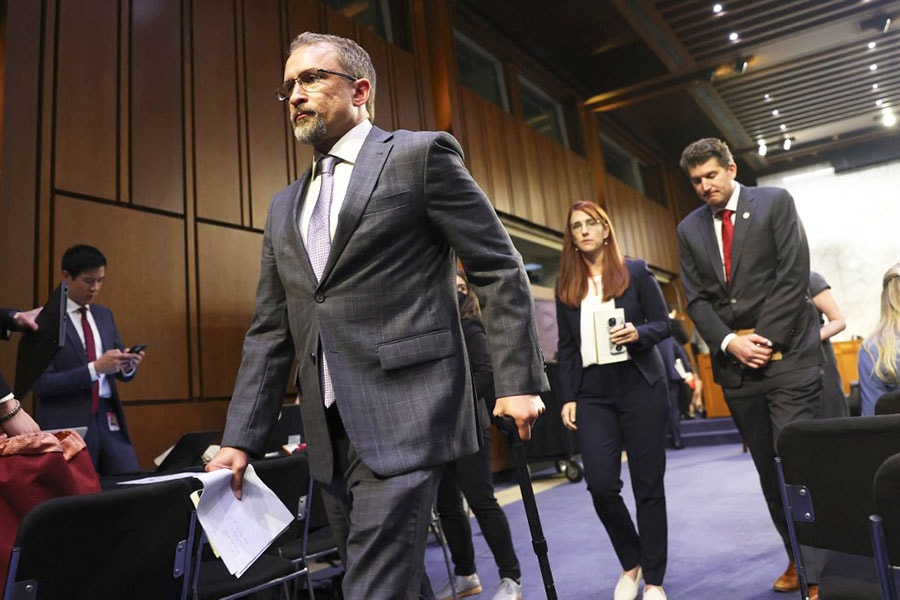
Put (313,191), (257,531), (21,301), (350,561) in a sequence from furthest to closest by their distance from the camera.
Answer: (21,301) → (313,191) → (257,531) → (350,561)

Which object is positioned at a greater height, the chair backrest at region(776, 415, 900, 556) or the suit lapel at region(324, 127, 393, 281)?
the suit lapel at region(324, 127, 393, 281)

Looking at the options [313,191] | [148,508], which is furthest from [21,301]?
[313,191]

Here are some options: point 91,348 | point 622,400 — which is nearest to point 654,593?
point 622,400

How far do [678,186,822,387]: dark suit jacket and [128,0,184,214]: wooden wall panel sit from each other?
3216 millimetres

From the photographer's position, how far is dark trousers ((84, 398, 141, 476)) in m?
3.26

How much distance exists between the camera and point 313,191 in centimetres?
149

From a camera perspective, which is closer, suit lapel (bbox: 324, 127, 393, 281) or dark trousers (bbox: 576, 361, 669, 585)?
suit lapel (bbox: 324, 127, 393, 281)

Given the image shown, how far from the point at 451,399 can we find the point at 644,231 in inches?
441

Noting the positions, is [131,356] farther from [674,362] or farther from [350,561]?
[674,362]

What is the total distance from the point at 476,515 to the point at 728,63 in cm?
791

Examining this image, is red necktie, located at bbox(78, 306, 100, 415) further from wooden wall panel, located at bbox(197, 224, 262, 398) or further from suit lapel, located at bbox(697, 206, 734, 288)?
suit lapel, located at bbox(697, 206, 734, 288)

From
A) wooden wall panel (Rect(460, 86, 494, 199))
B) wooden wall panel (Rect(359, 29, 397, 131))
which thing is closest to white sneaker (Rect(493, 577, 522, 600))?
wooden wall panel (Rect(359, 29, 397, 131))

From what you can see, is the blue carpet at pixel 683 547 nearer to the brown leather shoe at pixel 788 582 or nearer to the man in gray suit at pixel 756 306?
the brown leather shoe at pixel 788 582

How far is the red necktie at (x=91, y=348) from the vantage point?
328 centimetres
